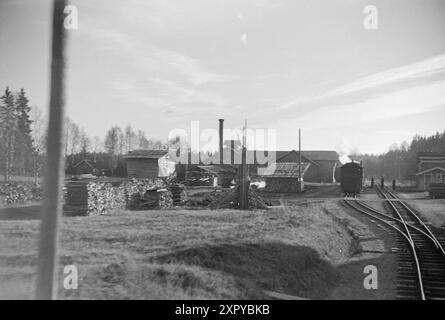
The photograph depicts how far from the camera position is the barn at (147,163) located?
48.0 metres

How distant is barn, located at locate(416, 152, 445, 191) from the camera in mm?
47688

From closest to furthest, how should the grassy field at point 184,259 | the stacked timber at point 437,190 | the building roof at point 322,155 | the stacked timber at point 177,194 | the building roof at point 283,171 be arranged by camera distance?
1. the grassy field at point 184,259
2. the stacked timber at point 177,194
3. the stacked timber at point 437,190
4. the building roof at point 283,171
5. the building roof at point 322,155

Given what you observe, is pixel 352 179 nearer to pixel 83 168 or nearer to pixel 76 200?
pixel 76 200

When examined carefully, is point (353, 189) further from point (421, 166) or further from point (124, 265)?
point (124, 265)

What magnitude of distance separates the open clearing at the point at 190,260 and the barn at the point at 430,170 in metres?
36.8

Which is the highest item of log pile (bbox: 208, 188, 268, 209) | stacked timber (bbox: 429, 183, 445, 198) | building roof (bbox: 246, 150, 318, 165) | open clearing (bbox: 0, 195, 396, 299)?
building roof (bbox: 246, 150, 318, 165)

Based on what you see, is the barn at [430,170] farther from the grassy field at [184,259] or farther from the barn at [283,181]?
the grassy field at [184,259]

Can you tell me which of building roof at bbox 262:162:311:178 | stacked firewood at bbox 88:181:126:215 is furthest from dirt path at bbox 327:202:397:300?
building roof at bbox 262:162:311:178

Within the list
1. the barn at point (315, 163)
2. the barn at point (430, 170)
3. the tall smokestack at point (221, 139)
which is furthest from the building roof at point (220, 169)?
the barn at point (430, 170)

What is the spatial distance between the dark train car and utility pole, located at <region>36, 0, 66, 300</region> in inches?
1483

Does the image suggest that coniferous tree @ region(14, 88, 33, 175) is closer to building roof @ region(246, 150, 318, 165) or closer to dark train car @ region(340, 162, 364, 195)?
building roof @ region(246, 150, 318, 165)

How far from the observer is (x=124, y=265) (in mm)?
8758
